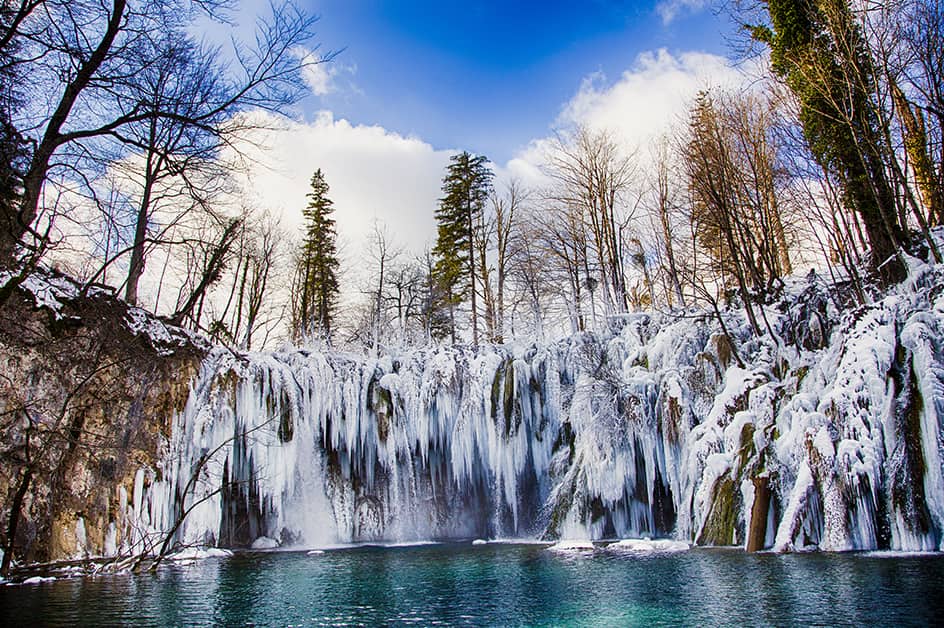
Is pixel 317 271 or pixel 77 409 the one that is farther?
pixel 317 271

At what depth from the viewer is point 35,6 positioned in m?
4.06

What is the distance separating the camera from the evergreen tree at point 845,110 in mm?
9273

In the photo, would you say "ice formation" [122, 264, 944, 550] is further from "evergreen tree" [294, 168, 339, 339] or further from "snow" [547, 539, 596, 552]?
"evergreen tree" [294, 168, 339, 339]

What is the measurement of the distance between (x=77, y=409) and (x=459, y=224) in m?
16.8

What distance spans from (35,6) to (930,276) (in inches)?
410

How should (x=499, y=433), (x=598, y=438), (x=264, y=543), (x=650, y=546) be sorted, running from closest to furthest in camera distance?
(x=650, y=546)
(x=598, y=438)
(x=264, y=543)
(x=499, y=433)

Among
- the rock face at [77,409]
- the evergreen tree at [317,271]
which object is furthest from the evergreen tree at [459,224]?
the rock face at [77,409]

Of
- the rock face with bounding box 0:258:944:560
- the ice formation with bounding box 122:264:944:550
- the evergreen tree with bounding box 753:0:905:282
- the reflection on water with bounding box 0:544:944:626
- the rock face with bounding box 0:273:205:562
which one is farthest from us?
the evergreen tree with bounding box 753:0:905:282

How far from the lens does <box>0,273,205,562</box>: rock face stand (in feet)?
29.6

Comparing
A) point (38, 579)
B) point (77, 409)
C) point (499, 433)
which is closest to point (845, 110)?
point (499, 433)

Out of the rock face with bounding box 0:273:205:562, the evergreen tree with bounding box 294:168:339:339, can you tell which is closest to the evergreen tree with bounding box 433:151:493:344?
the evergreen tree with bounding box 294:168:339:339

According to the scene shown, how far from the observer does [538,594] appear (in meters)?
5.90

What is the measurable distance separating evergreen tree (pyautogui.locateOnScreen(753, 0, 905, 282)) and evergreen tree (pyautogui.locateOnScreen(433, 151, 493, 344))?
14.6 metres

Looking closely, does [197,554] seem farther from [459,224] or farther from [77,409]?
[459,224]
